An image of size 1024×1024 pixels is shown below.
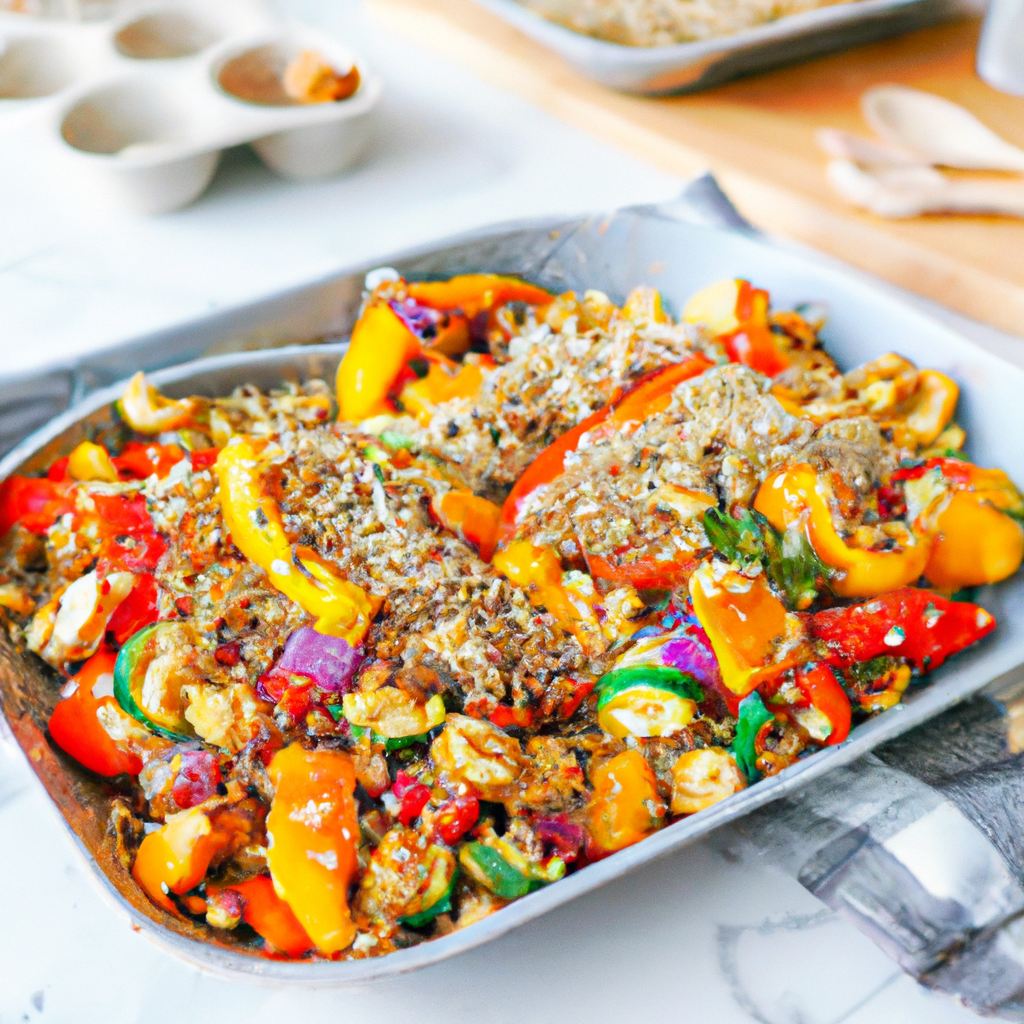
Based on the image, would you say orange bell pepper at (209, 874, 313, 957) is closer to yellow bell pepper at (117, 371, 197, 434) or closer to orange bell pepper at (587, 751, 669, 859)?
orange bell pepper at (587, 751, 669, 859)

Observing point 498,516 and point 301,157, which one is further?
point 301,157

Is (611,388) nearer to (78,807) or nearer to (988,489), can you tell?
(988,489)

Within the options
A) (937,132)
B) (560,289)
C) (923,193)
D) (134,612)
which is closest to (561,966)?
(134,612)

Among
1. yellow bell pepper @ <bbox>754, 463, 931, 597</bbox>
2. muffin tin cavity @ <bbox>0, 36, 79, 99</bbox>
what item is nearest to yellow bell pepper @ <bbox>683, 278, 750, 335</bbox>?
yellow bell pepper @ <bbox>754, 463, 931, 597</bbox>

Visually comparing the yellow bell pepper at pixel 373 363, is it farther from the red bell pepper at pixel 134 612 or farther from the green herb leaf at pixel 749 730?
the green herb leaf at pixel 749 730

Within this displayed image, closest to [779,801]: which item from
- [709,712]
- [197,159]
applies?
[709,712]

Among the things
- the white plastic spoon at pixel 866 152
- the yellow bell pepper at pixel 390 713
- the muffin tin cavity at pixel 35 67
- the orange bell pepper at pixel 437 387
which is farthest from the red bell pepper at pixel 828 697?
the muffin tin cavity at pixel 35 67
